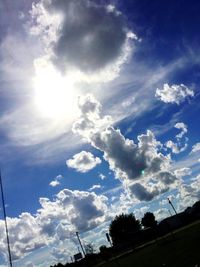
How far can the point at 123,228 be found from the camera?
126438 mm

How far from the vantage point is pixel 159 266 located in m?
25.1

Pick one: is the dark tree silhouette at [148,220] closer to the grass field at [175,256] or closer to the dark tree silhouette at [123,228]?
the dark tree silhouette at [123,228]

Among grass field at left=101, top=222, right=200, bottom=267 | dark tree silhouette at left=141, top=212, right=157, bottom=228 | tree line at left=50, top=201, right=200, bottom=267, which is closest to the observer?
grass field at left=101, top=222, right=200, bottom=267

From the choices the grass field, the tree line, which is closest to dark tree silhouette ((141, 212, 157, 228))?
the tree line

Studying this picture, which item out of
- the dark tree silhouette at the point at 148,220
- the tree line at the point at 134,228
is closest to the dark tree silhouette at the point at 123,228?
the tree line at the point at 134,228

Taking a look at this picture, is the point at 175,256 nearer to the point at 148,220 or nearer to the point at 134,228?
the point at 134,228

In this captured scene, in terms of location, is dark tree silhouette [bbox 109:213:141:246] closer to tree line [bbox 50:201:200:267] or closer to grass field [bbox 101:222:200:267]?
tree line [bbox 50:201:200:267]

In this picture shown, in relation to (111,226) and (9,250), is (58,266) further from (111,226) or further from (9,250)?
(9,250)

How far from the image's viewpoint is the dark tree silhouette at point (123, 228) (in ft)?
403

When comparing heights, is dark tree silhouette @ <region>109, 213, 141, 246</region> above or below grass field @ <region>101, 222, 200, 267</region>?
above

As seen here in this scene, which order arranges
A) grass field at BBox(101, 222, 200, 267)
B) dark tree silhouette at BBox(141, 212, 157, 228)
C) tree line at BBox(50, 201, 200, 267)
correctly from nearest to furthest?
grass field at BBox(101, 222, 200, 267)
tree line at BBox(50, 201, 200, 267)
dark tree silhouette at BBox(141, 212, 157, 228)

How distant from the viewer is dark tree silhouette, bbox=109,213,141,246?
4833 inches

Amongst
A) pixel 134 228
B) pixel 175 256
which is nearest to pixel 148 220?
pixel 134 228

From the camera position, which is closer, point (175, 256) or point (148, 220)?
point (175, 256)
